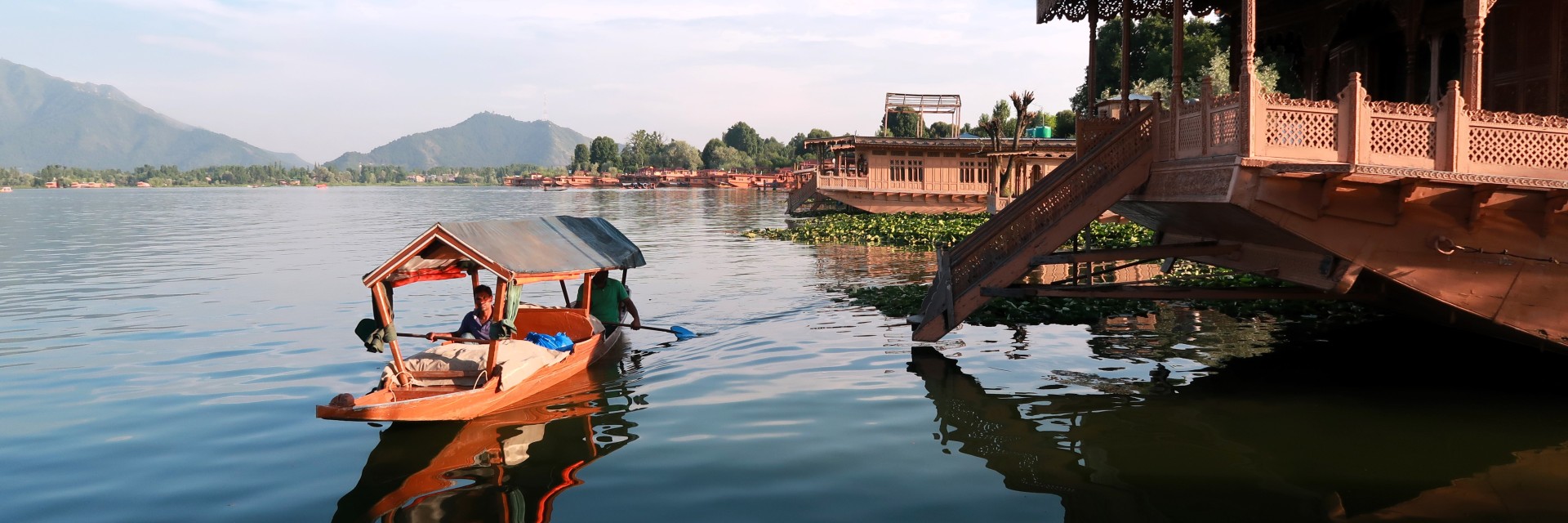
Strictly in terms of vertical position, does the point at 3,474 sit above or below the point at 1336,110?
below

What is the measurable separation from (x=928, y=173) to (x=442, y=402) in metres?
33.5

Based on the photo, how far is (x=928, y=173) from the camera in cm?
4069

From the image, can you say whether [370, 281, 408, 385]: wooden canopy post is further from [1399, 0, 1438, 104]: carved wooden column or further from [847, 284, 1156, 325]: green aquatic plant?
[1399, 0, 1438, 104]: carved wooden column

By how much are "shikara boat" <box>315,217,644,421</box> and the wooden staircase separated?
164 inches

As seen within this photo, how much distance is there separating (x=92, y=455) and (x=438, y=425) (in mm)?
2815

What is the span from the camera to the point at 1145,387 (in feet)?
34.4

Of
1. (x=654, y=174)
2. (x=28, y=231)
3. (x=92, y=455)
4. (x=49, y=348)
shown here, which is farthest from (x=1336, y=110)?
(x=654, y=174)

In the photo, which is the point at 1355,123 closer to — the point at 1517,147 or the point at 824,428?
the point at 1517,147

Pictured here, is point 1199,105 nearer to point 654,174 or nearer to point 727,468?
point 727,468

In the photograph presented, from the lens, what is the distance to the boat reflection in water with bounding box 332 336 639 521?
719 cm

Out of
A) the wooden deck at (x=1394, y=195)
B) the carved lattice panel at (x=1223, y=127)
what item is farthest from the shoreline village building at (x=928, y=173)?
the carved lattice panel at (x=1223, y=127)

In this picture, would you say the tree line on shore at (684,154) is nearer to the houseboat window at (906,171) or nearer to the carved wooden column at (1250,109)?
the houseboat window at (906,171)

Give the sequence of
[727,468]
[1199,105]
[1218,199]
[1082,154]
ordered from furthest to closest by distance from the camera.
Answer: [1082,154] → [1199,105] → [1218,199] → [727,468]

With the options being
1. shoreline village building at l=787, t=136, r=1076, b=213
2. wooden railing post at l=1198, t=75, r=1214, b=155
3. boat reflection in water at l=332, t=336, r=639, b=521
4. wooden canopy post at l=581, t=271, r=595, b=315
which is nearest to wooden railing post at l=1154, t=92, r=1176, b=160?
wooden railing post at l=1198, t=75, r=1214, b=155
